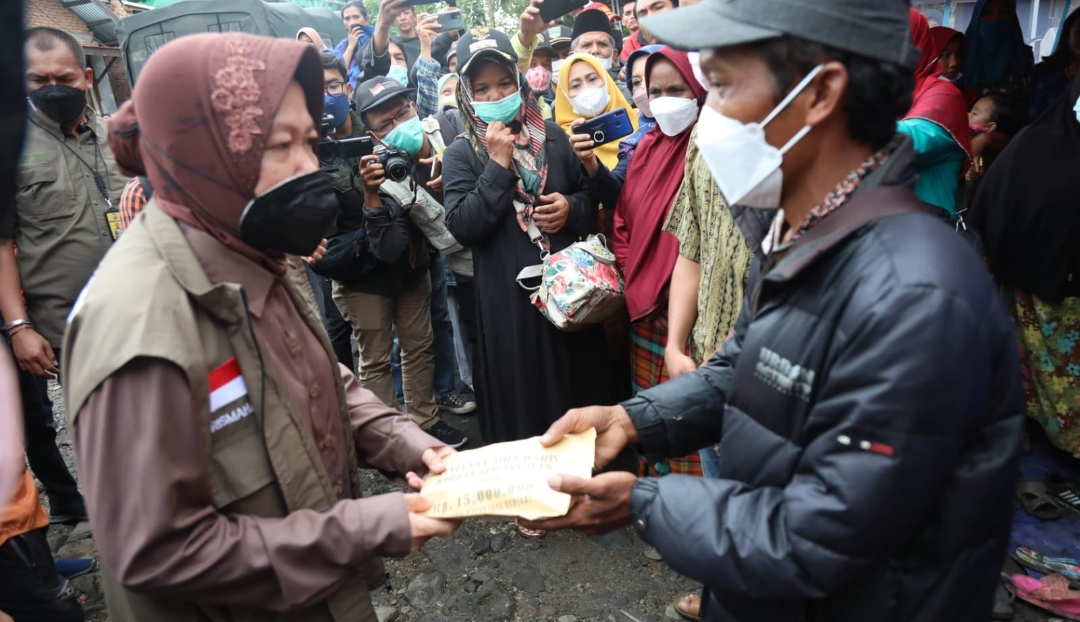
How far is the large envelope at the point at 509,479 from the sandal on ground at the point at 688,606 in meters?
1.52

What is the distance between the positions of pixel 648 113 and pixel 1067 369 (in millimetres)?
2664

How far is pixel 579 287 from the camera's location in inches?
120

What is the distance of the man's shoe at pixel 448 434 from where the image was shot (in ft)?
14.4

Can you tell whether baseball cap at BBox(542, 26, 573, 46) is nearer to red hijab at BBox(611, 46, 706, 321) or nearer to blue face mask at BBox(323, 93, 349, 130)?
blue face mask at BBox(323, 93, 349, 130)

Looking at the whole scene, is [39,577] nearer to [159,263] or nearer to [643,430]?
[159,263]

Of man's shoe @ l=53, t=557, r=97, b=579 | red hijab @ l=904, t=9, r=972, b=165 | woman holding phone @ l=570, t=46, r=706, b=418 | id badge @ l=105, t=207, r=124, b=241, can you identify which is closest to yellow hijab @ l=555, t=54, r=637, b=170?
woman holding phone @ l=570, t=46, r=706, b=418

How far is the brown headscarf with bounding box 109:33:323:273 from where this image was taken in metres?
1.32

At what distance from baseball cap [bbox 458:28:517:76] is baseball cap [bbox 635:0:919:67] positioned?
2262 millimetres

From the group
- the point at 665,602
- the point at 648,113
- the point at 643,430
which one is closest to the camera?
the point at 643,430

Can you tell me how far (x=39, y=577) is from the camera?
2389 millimetres

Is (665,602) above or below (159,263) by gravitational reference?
below

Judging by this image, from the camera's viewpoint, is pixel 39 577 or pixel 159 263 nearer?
pixel 159 263

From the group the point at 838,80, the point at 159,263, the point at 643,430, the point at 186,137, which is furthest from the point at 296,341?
the point at 838,80

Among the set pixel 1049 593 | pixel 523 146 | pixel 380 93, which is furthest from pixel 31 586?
pixel 1049 593
